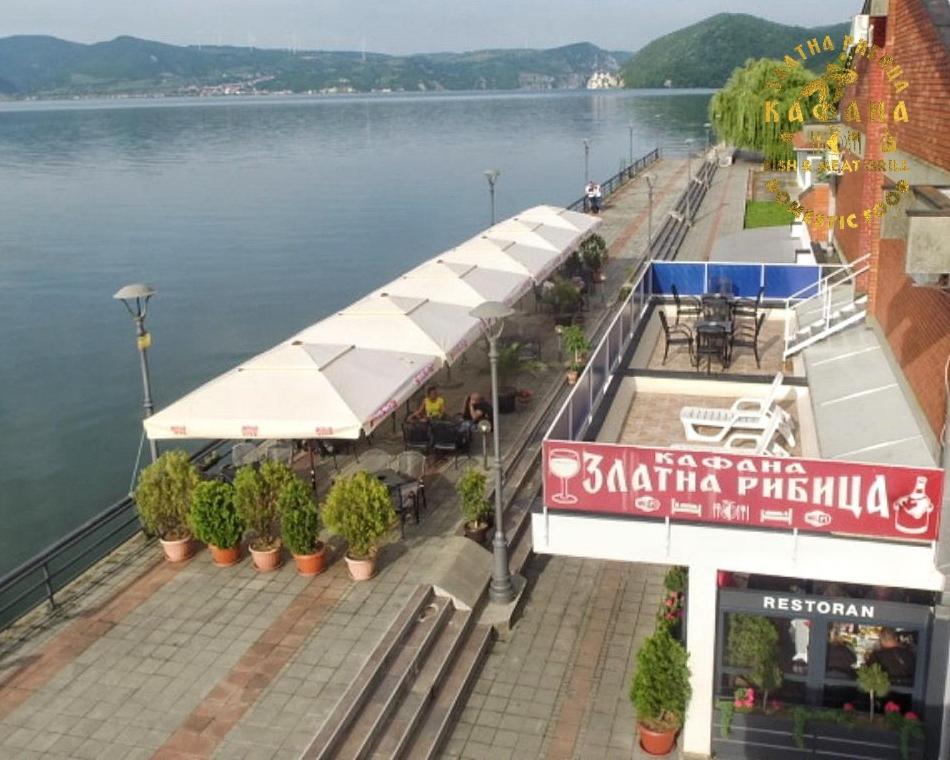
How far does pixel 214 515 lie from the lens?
12.8m

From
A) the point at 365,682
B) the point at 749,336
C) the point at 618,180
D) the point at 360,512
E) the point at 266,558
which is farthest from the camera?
the point at 618,180

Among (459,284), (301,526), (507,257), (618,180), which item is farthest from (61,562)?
(618,180)

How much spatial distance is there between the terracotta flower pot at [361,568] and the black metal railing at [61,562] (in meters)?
3.29

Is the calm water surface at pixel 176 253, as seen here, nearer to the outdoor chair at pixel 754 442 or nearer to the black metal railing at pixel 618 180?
the black metal railing at pixel 618 180

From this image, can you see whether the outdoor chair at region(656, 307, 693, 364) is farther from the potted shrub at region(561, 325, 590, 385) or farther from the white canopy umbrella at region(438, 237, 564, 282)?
the white canopy umbrella at region(438, 237, 564, 282)

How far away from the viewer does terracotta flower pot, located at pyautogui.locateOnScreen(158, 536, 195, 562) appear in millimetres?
13312

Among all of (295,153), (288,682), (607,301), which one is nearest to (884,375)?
(288,682)

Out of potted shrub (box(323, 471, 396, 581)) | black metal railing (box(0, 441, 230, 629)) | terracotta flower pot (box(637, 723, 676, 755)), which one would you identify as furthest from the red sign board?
black metal railing (box(0, 441, 230, 629))

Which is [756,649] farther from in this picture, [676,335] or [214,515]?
[676,335]

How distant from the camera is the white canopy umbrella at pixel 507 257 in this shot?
22234mm

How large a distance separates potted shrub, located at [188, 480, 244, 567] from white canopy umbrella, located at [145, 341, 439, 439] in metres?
0.75

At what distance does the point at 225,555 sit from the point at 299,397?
2.40m

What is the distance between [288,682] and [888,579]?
630 centimetres

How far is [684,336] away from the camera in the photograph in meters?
15.7
